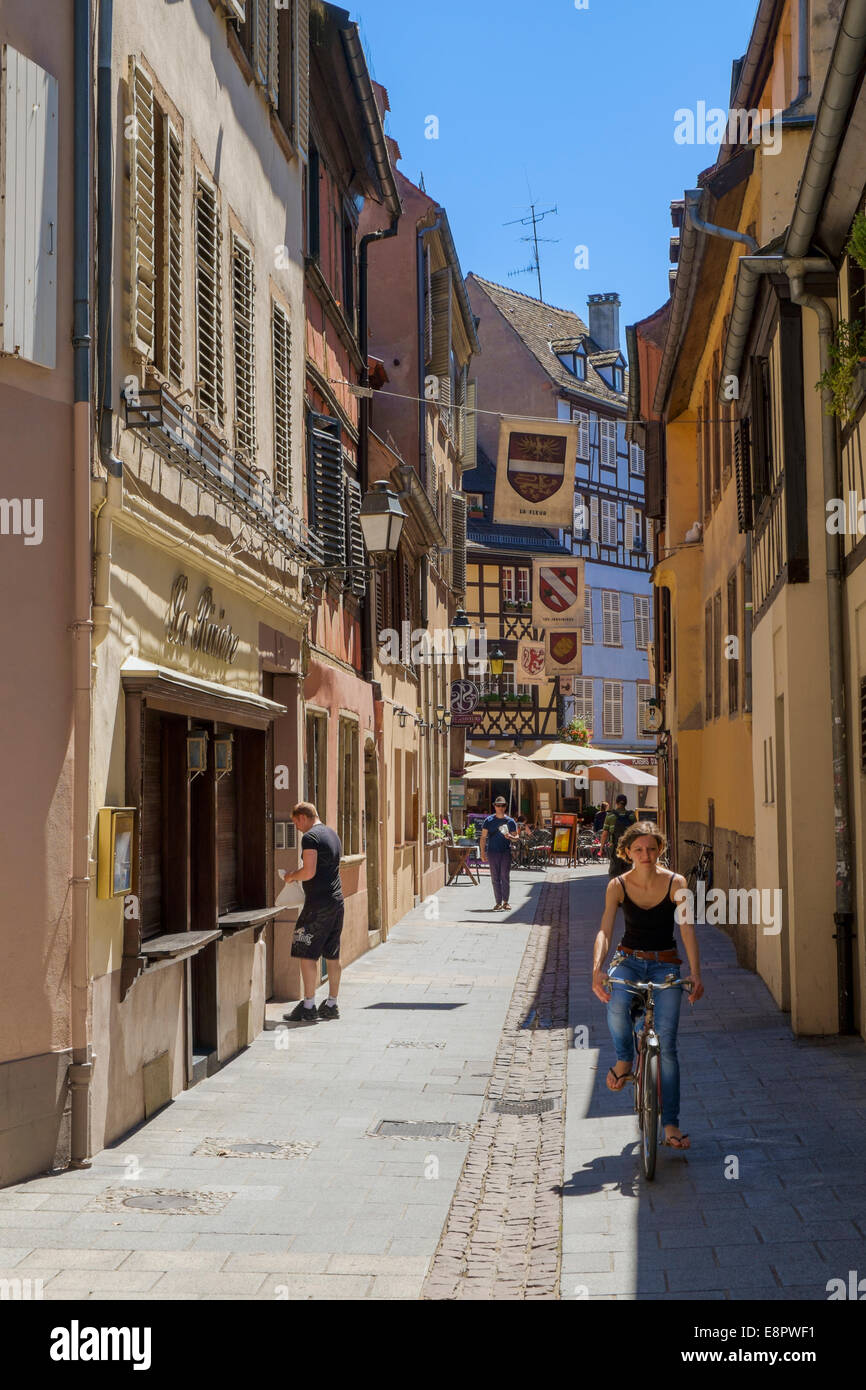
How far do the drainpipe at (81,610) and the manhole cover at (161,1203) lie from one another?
23.0 inches

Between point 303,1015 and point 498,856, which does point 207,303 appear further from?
point 498,856

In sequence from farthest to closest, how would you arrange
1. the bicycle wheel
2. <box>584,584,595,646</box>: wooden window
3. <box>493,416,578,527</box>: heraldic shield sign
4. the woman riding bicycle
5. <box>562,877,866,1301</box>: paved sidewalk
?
<box>584,584,595,646</box>: wooden window, <box>493,416,578,527</box>: heraldic shield sign, the woman riding bicycle, the bicycle wheel, <box>562,877,866,1301</box>: paved sidewalk

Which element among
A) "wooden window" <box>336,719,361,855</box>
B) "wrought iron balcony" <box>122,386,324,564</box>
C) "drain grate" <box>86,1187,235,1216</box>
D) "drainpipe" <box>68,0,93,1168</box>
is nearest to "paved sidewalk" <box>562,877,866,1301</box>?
"drain grate" <box>86,1187,235,1216</box>

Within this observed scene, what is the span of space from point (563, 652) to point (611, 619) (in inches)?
942

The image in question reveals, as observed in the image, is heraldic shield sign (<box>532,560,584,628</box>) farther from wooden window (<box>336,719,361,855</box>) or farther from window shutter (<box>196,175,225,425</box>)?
window shutter (<box>196,175,225,425</box>)

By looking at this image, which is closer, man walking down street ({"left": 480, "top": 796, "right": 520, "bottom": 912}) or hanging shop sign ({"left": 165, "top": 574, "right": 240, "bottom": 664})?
hanging shop sign ({"left": 165, "top": 574, "right": 240, "bottom": 664})

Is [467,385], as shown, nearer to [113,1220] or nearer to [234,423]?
[234,423]

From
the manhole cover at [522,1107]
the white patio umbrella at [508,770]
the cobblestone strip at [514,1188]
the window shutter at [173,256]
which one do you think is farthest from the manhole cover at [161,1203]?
the white patio umbrella at [508,770]

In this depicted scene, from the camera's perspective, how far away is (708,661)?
74.4ft

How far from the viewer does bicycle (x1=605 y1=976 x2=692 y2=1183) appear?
291 inches

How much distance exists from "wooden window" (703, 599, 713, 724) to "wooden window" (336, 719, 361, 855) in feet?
19.4

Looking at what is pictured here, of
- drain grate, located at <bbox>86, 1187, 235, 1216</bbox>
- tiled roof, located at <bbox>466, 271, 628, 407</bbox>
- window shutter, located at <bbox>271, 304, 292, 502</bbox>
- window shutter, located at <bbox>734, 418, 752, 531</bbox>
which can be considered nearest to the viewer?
drain grate, located at <bbox>86, 1187, 235, 1216</bbox>

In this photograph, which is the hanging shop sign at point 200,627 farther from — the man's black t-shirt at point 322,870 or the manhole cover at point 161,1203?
the manhole cover at point 161,1203
